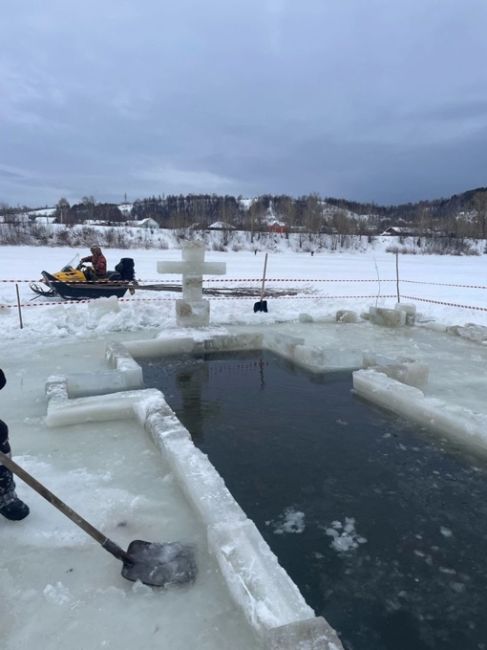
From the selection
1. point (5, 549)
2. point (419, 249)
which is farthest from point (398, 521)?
point (419, 249)

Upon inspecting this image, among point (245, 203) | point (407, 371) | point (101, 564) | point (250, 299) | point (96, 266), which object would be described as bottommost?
point (101, 564)

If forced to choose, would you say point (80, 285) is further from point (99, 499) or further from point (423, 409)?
point (423, 409)

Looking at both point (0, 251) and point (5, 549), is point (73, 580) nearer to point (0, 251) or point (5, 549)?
point (5, 549)

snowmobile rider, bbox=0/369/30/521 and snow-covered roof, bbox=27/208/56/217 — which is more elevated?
snow-covered roof, bbox=27/208/56/217

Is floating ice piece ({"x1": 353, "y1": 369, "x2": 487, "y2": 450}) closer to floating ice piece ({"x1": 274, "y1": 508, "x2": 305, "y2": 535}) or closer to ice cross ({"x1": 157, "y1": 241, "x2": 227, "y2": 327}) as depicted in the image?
floating ice piece ({"x1": 274, "y1": 508, "x2": 305, "y2": 535})

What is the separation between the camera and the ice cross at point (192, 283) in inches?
353

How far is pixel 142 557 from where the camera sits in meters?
2.74

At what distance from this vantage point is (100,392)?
5.73 meters

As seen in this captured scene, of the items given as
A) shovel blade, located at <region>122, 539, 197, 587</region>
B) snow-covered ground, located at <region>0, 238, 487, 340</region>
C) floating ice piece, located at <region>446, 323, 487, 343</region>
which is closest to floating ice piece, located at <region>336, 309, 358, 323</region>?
snow-covered ground, located at <region>0, 238, 487, 340</region>

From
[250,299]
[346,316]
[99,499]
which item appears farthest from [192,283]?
[99,499]

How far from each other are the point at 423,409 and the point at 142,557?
3.51 metres

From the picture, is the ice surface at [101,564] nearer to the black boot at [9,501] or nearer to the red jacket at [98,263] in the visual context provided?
the black boot at [9,501]

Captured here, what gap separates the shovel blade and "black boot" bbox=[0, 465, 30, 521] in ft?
3.05

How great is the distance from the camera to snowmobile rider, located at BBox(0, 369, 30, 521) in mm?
3109
